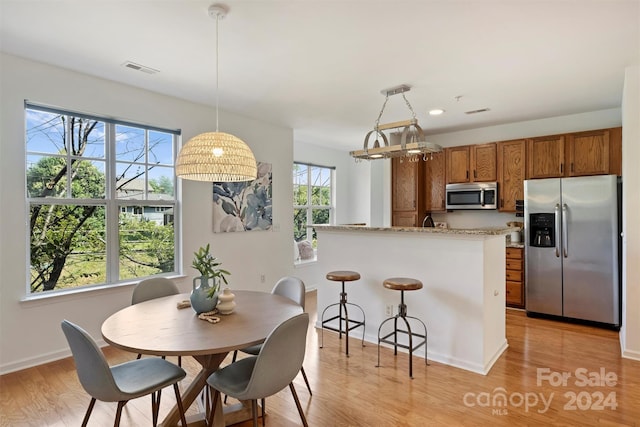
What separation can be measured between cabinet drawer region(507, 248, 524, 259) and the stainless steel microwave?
2.13 ft

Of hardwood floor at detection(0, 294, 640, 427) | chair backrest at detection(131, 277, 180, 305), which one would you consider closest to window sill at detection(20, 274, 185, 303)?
hardwood floor at detection(0, 294, 640, 427)

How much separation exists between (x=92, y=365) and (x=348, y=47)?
256 cm

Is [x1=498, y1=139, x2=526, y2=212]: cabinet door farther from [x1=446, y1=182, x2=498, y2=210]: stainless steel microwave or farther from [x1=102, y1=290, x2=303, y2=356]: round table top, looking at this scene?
[x1=102, y1=290, x2=303, y2=356]: round table top

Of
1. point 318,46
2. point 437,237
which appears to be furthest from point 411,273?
point 318,46

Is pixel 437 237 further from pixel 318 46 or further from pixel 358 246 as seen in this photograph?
pixel 318 46

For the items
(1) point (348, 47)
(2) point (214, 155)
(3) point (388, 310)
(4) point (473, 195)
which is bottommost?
(3) point (388, 310)

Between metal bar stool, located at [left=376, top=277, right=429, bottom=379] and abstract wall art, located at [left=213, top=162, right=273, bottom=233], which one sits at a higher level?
abstract wall art, located at [left=213, top=162, right=273, bottom=233]

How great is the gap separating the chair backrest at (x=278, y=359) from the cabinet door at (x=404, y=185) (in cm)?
401

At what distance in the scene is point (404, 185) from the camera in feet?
18.1

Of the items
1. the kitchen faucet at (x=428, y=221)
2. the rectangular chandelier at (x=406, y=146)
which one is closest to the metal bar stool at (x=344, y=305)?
the rectangular chandelier at (x=406, y=146)

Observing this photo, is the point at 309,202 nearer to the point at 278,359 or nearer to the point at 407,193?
the point at 407,193

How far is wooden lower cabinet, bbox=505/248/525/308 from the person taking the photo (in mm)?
4543

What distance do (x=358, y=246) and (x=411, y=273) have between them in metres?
0.63

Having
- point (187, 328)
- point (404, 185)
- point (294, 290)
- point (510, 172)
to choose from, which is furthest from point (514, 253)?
point (187, 328)
